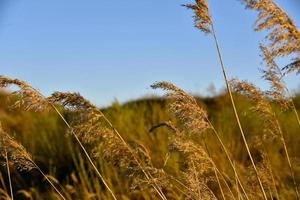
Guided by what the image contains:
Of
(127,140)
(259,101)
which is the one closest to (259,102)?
(259,101)

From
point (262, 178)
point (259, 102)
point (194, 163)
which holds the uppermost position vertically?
point (259, 102)

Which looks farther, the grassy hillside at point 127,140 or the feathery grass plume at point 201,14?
the grassy hillside at point 127,140

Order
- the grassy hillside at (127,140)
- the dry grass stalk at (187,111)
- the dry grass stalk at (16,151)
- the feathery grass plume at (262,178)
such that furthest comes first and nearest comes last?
1. the grassy hillside at (127,140)
2. the feathery grass plume at (262,178)
3. the dry grass stalk at (16,151)
4. the dry grass stalk at (187,111)

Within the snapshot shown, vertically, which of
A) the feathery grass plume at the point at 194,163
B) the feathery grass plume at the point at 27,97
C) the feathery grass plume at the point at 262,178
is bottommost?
the feathery grass plume at the point at 262,178

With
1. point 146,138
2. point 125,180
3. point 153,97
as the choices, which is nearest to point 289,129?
point 146,138

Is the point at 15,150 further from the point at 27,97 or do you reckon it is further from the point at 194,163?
the point at 194,163

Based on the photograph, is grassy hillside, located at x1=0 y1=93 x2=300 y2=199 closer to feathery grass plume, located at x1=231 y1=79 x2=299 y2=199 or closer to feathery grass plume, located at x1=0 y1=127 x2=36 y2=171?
feathery grass plume, located at x1=231 y1=79 x2=299 y2=199

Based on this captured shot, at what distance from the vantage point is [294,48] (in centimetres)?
252

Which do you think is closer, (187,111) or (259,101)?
(187,111)

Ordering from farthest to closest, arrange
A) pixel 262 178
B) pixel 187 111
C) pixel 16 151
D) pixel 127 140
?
pixel 127 140, pixel 262 178, pixel 16 151, pixel 187 111

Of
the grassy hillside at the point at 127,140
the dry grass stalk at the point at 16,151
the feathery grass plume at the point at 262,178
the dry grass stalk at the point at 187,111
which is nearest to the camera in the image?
the dry grass stalk at the point at 187,111

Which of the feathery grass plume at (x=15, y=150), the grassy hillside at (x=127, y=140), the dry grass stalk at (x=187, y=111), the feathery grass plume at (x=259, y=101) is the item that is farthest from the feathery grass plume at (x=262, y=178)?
the grassy hillside at (x=127, y=140)

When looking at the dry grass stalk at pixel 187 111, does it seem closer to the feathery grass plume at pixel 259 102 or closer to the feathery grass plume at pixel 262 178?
the feathery grass plume at pixel 259 102

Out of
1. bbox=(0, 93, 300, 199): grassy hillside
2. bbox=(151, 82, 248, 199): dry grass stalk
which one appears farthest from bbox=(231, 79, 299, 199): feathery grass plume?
bbox=(0, 93, 300, 199): grassy hillside
